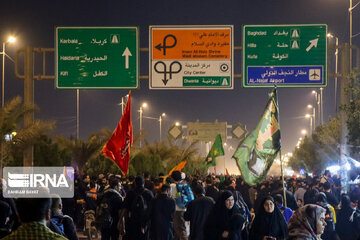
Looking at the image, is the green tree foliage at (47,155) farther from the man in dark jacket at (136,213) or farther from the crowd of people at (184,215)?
the man in dark jacket at (136,213)

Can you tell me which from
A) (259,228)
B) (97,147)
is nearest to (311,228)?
(259,228)

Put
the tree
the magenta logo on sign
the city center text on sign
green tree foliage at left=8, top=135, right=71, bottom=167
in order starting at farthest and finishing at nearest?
the tree, green tree foliage at left=8, top=135, right=71, bottom=167, the city center text on sign, the magenta logo on sign

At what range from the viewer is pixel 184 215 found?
12.7 m

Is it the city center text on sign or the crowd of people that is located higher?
the city center text on sign

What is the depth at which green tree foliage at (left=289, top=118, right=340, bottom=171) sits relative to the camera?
49.4 m

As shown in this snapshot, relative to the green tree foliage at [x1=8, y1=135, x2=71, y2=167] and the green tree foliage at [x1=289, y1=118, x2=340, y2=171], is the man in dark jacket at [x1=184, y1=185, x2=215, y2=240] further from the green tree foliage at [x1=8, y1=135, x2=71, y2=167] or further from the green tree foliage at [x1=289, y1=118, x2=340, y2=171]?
the green tree foliage at [x1=289, y1=118, x2=340, y2=171]


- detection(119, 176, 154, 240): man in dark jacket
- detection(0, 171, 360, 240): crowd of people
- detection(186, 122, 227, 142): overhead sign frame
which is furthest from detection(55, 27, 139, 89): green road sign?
detection(186, 122, 227, 142): overhead sign frame

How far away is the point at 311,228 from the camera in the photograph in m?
7.68

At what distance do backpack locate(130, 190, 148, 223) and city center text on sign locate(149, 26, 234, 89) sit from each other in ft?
27.7

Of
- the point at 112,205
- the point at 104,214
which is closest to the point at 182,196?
the point at 112,205

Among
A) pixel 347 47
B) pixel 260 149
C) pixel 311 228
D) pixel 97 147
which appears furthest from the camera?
pixel 97 147

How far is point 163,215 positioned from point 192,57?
895 cm

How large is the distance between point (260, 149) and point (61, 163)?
19.5 metres

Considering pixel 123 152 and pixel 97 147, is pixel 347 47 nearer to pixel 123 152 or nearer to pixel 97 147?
pixel 123 152
